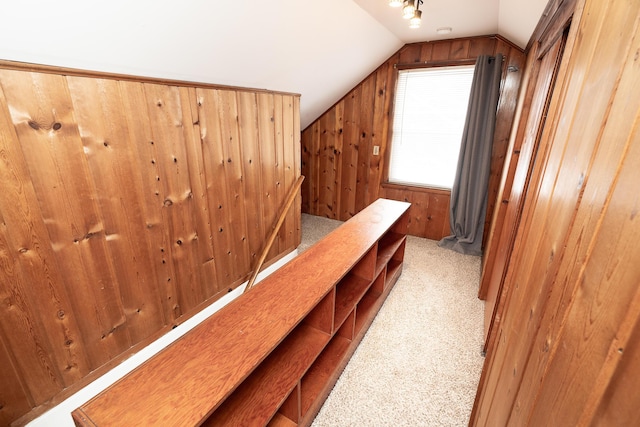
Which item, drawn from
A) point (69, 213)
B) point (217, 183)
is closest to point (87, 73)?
point (69, 213)

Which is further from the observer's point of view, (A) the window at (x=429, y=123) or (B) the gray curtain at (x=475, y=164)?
(A) the window at (x=429, y=123)

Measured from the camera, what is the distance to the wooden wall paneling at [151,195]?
1.61m

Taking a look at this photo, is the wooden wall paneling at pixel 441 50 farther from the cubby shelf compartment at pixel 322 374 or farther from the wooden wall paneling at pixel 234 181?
the cubby shelf compartment at pixel 322 374

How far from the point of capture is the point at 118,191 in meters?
1.61

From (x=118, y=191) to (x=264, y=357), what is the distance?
51.7 inches

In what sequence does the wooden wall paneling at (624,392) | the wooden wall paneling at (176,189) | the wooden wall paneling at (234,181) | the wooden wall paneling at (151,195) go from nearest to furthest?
the wooden wall paneling at (624,392)
the wooden wall paneling at (151,195)
the wooden wall paneling at (176,189)
the wooden wall paneling at (234,181)

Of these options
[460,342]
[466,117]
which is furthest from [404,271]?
[466,117]

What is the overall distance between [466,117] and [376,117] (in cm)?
110

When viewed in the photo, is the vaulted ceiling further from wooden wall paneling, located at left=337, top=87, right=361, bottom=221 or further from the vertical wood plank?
wooden wall paneling, located at left=337, top=87, right=361, bottom=221

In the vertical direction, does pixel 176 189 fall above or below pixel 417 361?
above

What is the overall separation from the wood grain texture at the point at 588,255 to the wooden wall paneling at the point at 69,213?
6.40 ft

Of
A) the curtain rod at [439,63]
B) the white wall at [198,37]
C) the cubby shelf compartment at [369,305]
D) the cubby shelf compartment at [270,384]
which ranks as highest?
the curtain rod at [439,63]

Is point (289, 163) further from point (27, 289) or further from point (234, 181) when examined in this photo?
point (27, 289)

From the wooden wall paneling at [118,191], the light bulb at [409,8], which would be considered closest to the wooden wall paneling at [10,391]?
the wooden wall paneling at [118,191]
